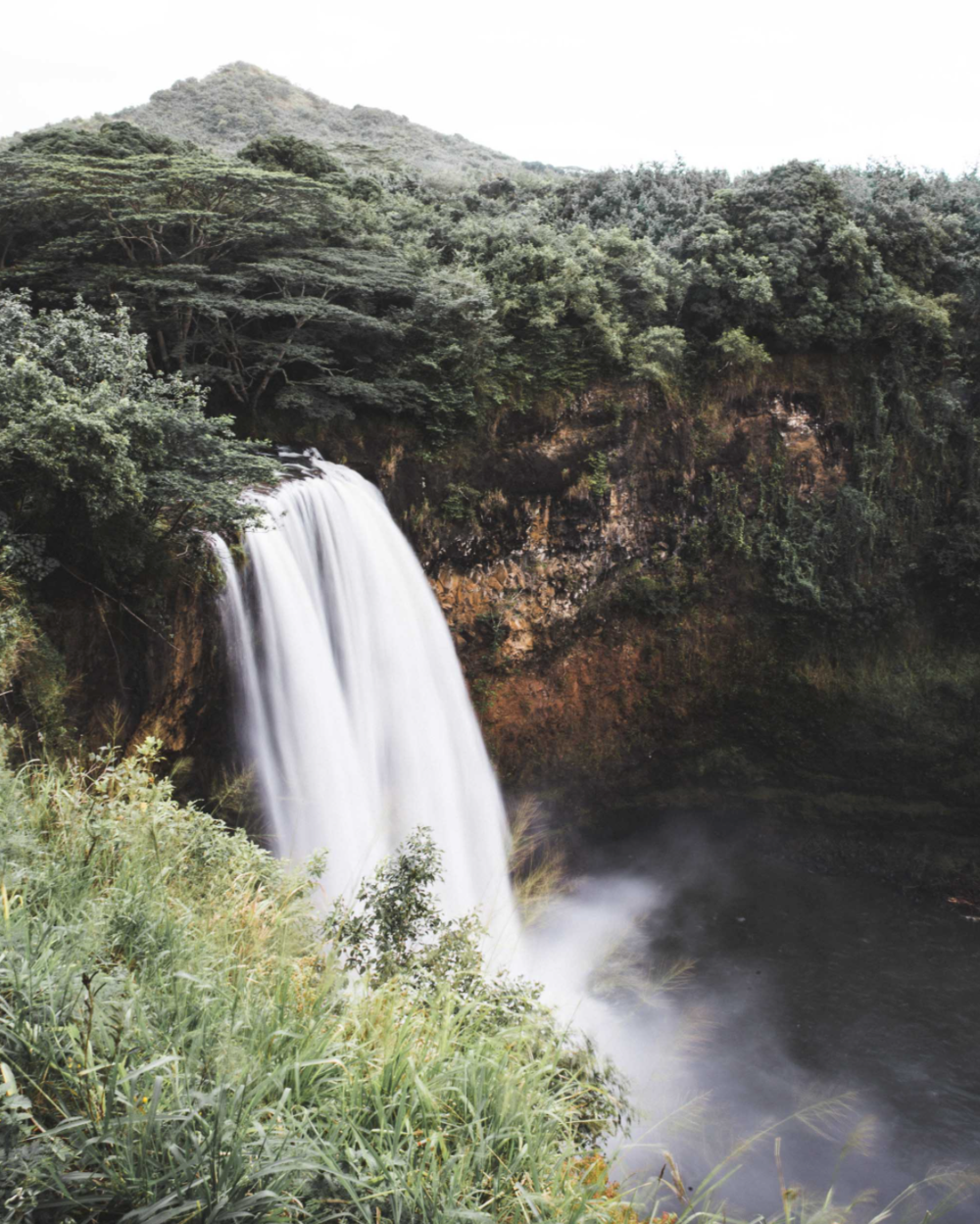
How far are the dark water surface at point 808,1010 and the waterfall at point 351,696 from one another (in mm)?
2841

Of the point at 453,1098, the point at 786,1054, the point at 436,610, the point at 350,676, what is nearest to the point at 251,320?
the point at 436,610

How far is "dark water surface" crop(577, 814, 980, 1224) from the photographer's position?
25.6ft

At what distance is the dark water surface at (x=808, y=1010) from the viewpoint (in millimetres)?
7805

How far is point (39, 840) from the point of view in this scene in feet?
12.3

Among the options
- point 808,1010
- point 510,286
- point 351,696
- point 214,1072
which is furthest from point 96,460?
point 808,1010

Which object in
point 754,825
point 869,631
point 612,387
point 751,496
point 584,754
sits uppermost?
point 612,387

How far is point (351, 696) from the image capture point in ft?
29.6

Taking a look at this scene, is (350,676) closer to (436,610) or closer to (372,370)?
(436,610)

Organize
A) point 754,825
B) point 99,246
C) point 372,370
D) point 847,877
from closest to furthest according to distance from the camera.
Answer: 1. point 99,246
2. point 372,370
3. point 847,877
4. point 754,825

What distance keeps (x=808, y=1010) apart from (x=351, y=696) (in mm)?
6689

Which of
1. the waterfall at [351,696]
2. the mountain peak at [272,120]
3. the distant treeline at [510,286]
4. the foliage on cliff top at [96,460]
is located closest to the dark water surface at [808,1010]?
the waterfall at [351,696]

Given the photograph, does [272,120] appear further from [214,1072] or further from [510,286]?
[214,1072]

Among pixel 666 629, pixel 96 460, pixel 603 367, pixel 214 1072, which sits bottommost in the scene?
pixel 666 629

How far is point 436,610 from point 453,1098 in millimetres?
8336
